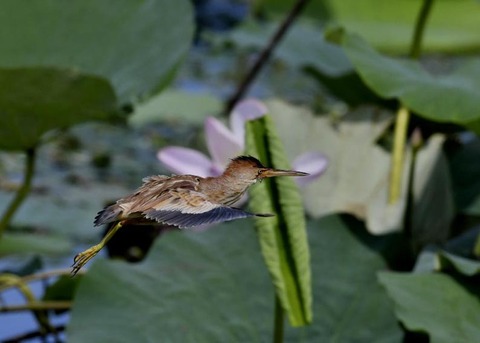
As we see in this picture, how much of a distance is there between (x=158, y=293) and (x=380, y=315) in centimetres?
23

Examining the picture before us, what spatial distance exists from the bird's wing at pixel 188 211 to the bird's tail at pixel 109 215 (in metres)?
0.01

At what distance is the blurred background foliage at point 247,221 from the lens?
98 cm

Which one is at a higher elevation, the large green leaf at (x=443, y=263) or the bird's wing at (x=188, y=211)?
the bird's wing at (x=188, y=211)

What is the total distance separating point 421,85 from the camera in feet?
3.88

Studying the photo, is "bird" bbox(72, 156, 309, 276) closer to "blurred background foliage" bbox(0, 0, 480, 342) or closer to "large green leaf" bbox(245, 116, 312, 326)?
"large green leaf" bbox(245, 116, 312, 326)

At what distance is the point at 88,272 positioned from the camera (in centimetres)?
104

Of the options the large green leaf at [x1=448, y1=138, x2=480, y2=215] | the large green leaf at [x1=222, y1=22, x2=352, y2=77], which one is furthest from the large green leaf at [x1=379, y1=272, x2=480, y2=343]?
the large green leaf at [x1=222, y1=22, x2=352, y2=77]

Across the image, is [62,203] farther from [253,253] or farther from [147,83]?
[253,253]

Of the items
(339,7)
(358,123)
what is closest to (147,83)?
(358,123)

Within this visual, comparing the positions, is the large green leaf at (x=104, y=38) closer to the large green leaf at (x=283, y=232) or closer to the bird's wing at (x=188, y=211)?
the large green leaf at (x=283, y=232)

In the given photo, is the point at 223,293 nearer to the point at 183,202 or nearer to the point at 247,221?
the point at 247,221

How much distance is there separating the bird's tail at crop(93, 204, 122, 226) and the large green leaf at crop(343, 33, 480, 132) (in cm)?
66

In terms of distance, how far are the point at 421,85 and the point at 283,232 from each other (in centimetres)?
51

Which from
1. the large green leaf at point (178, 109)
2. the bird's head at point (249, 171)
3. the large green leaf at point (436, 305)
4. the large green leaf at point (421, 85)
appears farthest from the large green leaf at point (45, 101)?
the large green leaf at point (178, 109)
